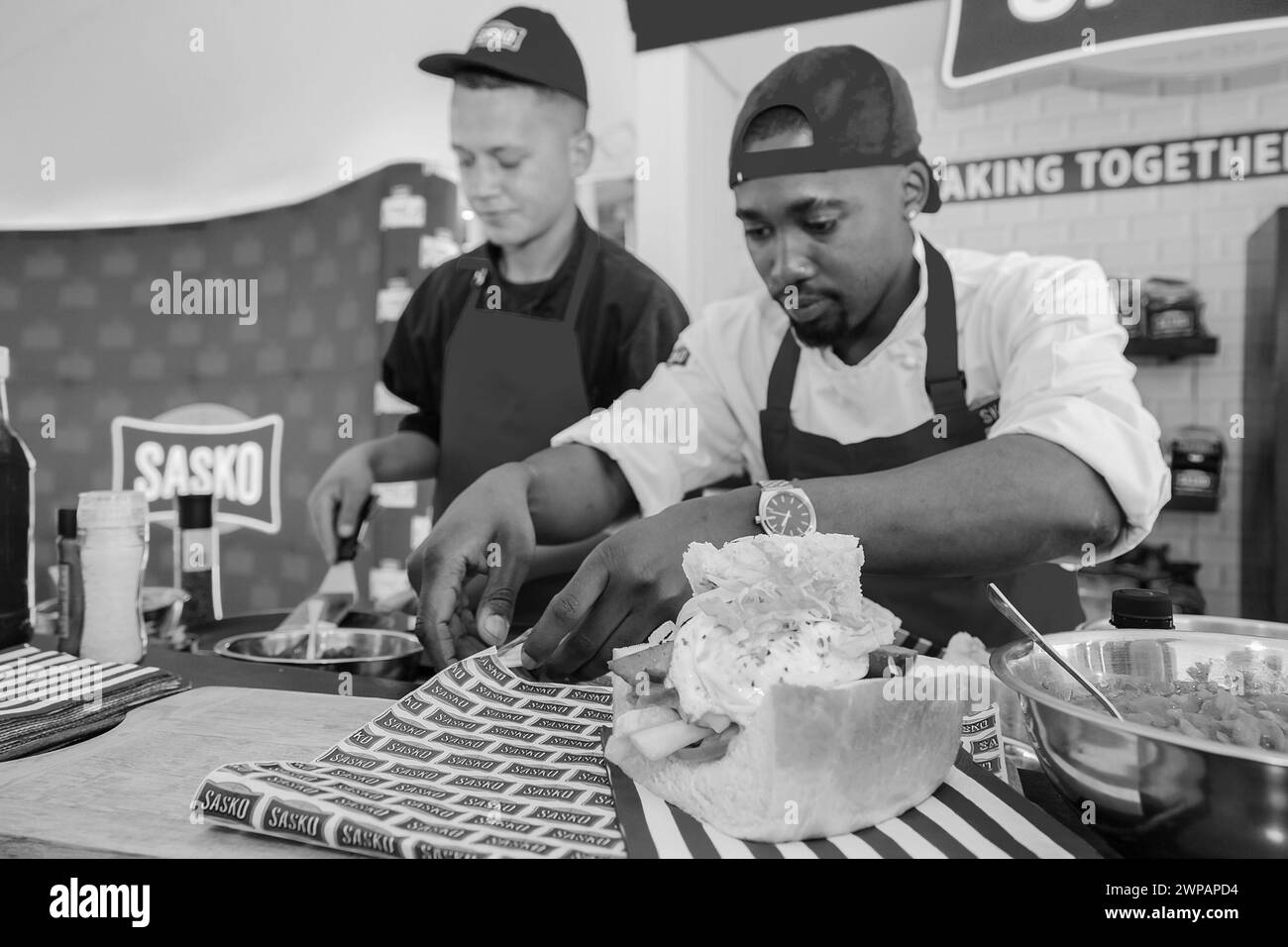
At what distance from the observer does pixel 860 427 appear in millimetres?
1866

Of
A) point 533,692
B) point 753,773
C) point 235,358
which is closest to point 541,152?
point 533,692

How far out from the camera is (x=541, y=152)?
2357mm

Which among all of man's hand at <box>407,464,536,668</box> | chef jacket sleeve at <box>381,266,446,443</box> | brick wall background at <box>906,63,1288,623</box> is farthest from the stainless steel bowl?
brick wall background at <box>906,63,1288,623</box>

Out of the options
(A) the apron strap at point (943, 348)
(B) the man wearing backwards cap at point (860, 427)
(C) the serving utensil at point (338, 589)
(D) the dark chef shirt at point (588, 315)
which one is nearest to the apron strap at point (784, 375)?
(B) the man wearing backwards cap at point (860, 427)

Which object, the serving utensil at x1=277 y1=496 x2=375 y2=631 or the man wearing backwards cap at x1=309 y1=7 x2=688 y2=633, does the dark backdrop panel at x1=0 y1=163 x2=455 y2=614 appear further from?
the serving utensil at x1=277 y1=496 x2=375 y2=631

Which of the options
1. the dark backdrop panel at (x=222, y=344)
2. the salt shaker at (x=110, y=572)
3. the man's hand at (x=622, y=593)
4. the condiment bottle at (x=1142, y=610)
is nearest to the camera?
the condiment bottle at (x=1142, y=610)

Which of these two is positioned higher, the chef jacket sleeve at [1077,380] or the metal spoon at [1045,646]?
the chef jacket sleeve at [1077,380]

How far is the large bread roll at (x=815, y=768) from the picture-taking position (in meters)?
0.72

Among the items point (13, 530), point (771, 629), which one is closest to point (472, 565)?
point (771, 629)

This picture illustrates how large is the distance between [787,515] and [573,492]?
0.71m

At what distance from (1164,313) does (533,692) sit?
147 inches

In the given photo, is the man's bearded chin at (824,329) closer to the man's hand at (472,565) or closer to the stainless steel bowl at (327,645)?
the man's hand at (472,565)

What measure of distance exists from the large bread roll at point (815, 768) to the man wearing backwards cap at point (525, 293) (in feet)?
5.42
